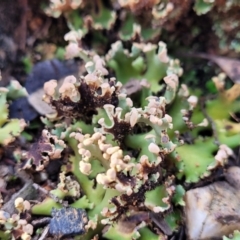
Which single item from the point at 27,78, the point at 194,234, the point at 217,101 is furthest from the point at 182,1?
the point at 194,234

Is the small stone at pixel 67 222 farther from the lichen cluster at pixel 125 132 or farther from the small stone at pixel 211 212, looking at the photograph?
the small stone at pixel 211 212

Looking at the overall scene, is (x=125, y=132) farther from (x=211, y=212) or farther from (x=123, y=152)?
(x=211, y=212)

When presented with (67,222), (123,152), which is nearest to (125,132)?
(123,152)

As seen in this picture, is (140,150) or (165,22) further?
(165,22)

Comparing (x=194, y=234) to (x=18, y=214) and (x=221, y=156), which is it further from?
(x=18, y=214)

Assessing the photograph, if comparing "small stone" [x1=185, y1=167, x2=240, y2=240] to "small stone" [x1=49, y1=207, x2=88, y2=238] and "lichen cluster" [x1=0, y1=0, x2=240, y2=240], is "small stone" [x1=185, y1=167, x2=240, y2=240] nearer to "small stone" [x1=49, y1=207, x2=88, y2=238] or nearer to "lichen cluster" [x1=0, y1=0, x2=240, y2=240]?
"lichen cluster" [x1=0, y1=0, x2=240, y2=240]

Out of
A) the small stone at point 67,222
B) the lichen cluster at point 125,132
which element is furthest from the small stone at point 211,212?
the small stone at point 67,222

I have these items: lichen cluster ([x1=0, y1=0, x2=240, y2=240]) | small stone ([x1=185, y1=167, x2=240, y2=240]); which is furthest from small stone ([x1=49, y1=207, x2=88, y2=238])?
small stone ([x1=185, y1=167, x2=240, y2=240])

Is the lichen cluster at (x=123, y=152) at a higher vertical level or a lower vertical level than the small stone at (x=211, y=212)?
higher
